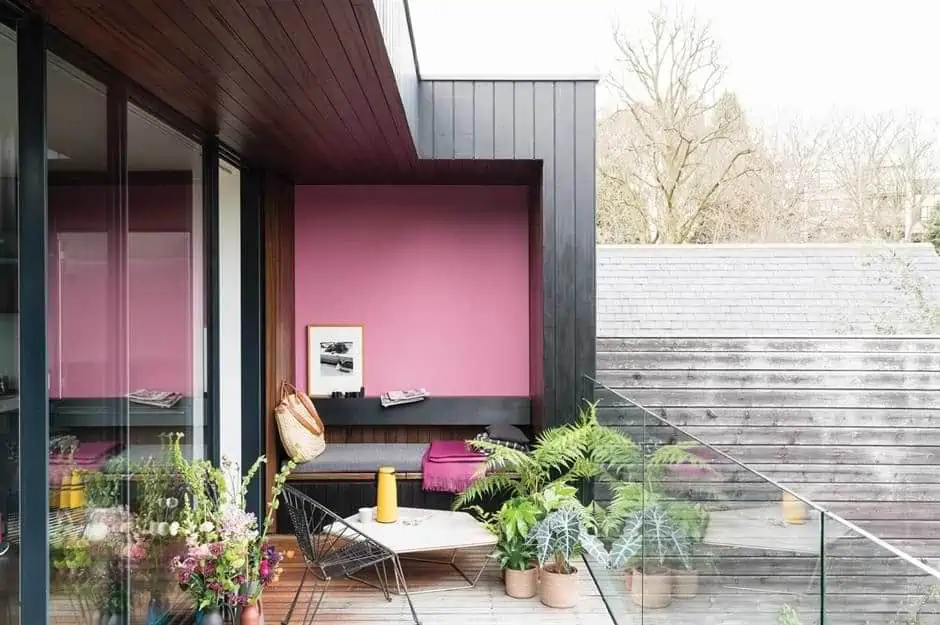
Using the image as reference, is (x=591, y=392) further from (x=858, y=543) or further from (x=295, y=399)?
(x=858, y=543)

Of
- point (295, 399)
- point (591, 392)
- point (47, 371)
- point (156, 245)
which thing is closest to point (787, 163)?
point (591, 392)

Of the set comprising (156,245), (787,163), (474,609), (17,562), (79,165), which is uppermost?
(787,163)

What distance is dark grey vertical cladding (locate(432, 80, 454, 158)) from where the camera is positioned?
15.1 ft

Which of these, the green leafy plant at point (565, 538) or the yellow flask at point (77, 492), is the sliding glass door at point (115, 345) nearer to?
the yellow flask at point (77, 492)

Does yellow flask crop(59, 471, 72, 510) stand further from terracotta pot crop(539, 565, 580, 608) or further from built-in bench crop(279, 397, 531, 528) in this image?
built-in bench crop(279, 397, 531, 528)

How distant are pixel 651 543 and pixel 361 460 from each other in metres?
2.43

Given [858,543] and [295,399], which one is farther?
[295,399]

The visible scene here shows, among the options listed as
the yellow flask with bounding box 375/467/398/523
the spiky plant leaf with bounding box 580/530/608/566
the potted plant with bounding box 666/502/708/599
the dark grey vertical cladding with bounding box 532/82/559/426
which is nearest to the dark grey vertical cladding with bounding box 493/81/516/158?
the dark grey vertical cladding with bounding box 532/82/559/426

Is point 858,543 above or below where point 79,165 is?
below

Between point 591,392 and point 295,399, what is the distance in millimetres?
2060

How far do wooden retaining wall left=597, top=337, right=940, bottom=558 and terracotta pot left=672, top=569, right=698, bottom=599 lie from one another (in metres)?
2.40

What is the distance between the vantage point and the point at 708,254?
7.04m

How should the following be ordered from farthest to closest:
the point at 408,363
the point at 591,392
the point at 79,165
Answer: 1. the point at 408,363
2. the point at 591,392
3. the point at 79,165

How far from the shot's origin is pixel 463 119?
4645mm
